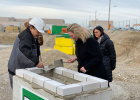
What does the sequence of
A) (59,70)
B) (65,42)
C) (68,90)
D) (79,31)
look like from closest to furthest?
1. (68,90)
2. (79,31)
3. (59,70)
4. (65,42)

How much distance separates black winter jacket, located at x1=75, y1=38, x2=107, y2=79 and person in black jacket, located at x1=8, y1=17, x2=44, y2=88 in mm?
615

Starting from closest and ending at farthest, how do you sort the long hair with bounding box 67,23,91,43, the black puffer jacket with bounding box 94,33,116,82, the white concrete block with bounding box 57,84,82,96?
the white concrete block with bounding box 57,84,82,96 → the long hair with bounding box 67,23,91,43 → the black puffer jacket with bounding box 94,33,116,82

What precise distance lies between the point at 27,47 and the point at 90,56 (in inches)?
36.1

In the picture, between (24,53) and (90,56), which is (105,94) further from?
(24,53)

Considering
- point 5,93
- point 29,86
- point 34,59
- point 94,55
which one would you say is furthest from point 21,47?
point 5,93

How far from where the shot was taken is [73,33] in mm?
3121

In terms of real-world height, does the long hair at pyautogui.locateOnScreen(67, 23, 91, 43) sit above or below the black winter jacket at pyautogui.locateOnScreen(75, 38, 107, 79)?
above

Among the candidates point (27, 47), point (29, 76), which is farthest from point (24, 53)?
point (29, 76)

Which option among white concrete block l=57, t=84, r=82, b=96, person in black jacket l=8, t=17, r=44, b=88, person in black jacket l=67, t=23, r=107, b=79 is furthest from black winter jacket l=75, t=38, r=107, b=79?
white concrete block l=57, t=84, r=82, b=96

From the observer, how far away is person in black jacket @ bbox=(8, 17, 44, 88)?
3.03 m

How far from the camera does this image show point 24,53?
119 inches

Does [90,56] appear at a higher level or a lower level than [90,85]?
higher

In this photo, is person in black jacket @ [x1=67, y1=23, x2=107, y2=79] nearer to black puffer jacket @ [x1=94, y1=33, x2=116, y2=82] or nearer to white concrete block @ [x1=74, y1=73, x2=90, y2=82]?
white concrete block @ [x1=74, y1=73, x2=90, y2=82]

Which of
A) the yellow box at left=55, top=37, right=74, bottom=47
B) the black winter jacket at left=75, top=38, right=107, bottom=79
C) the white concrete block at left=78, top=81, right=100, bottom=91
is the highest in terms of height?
the black winter jacket at left=75, top=38, right=107, bottom=79
